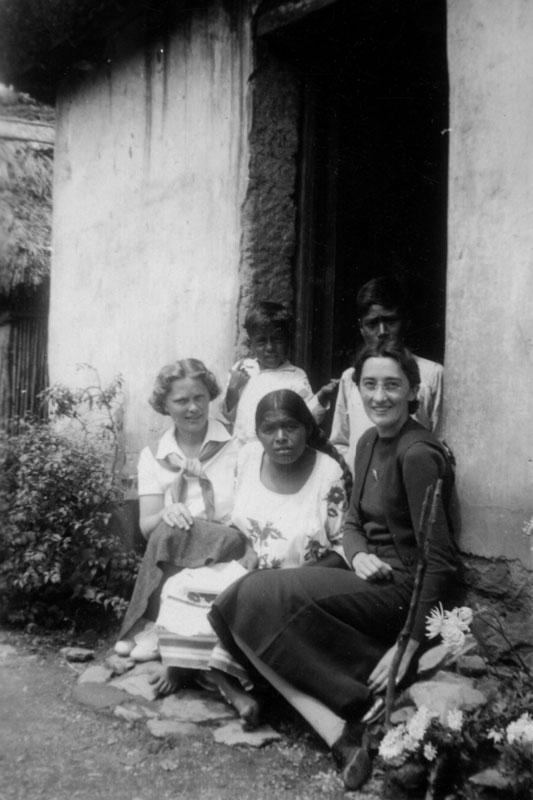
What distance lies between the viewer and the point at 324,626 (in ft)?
9.96

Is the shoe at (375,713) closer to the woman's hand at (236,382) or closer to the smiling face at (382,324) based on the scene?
the smiling face at (382,324)

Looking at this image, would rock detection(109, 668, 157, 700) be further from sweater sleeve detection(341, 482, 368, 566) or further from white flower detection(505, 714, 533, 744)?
white flower detection(505, 714, 533, 744)

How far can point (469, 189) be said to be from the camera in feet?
10.8

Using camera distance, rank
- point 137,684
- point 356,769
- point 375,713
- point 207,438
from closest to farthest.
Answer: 1. point 356,769
2. point 375,713
3. point 137,684
4. point 207,438

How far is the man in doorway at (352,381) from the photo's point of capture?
359 centimetres

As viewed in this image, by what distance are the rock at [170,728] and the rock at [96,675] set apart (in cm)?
60

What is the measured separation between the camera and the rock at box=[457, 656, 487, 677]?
2.98 meters

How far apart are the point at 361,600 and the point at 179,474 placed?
1.35 meters

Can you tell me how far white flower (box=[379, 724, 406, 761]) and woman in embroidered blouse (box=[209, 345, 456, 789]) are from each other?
11.4 inches

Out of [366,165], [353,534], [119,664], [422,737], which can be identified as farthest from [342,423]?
[366,165]

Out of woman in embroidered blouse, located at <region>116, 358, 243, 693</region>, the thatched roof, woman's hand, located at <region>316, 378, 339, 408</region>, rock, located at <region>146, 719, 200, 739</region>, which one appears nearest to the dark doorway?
woman's hand, located at <region>316, 378, 339, 408</region>

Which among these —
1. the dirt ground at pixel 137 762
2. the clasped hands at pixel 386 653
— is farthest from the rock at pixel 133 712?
the clasped hands at pixel 386 653

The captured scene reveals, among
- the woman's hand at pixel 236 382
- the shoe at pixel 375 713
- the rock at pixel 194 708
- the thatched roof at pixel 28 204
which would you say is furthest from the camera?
A: the thatched roof at pixel 28 204

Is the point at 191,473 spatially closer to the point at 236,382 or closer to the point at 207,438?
the point at 207,438
